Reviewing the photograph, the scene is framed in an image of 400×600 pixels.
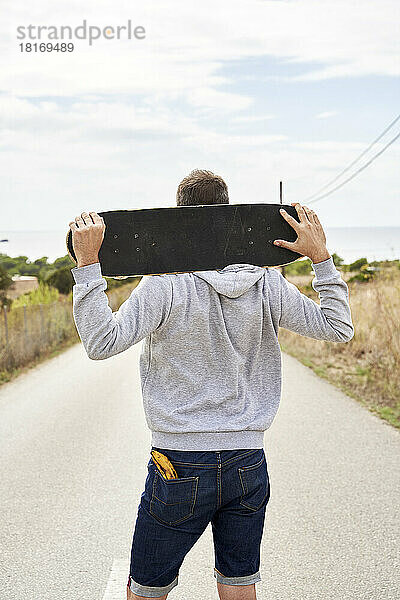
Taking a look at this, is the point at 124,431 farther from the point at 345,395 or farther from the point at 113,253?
the point at 113,253

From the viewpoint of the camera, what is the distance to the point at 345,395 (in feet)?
33.9

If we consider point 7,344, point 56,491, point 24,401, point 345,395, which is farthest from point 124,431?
point 7,344

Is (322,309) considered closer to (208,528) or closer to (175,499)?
(175,499)

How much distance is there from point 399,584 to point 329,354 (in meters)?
10.7

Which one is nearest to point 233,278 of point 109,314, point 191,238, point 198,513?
point 191,238

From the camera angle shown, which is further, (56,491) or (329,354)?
(329,354)

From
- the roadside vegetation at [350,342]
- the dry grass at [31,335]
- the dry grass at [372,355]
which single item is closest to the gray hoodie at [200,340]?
the roadside vegetation at [350,342]

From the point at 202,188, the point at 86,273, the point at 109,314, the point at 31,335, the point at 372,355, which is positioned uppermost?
the point at 202,188

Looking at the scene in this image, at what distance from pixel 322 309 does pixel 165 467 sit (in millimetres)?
781

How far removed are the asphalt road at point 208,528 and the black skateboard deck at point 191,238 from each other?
6.74ft

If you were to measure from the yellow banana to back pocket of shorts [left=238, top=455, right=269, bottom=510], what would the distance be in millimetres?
232

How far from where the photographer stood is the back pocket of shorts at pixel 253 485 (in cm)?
265

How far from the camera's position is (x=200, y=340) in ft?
8.48

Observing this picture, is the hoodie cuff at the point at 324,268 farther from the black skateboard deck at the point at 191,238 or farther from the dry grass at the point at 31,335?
the dry grass at the point at 31,335
